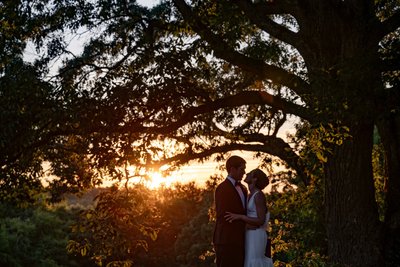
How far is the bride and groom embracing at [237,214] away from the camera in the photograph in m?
8.06

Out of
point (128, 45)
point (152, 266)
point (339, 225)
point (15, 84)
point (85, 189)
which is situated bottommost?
point (152, 266)

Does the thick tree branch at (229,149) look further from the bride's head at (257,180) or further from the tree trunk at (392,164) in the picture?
the bride's head at (257,180)

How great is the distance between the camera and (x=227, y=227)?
8.09 m

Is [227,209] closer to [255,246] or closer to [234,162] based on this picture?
[234,162]

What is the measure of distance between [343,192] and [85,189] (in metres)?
6.95

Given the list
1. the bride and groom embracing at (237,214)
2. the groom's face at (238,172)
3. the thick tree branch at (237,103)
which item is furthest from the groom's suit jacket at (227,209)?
the thick tree branch at (237,103)

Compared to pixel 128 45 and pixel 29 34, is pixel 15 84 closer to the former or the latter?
pixel 29 34

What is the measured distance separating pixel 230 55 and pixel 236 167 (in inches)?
161

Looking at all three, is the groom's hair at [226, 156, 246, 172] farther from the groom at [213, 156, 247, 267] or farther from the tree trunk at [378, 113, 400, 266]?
the tree trunk at [378, 113, 400, 266]

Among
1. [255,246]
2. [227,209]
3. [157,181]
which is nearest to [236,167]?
[227,209]

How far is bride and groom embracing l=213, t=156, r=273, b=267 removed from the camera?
26.5ft

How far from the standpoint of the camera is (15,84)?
402 inches

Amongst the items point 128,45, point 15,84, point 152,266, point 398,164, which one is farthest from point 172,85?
point 152,266

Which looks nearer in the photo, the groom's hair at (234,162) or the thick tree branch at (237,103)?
the groom's hair at (234,162)
